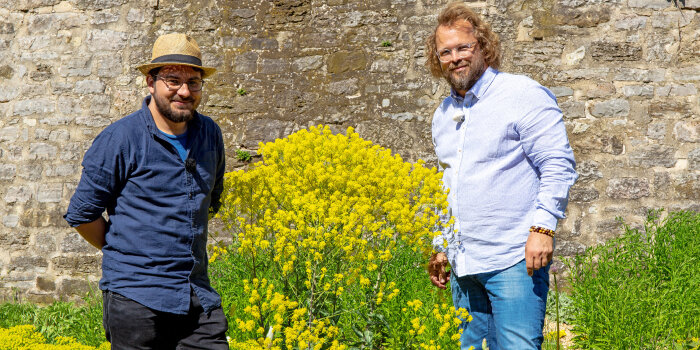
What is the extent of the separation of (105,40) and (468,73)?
14.3ft

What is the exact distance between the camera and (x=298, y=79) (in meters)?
5.55

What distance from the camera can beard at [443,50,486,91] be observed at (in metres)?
2.53

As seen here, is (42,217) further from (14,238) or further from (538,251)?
(538,251)

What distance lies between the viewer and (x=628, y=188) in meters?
4.93

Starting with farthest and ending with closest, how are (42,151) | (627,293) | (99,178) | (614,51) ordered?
(42,151)
(614,51)
(627,293)
(99,178)

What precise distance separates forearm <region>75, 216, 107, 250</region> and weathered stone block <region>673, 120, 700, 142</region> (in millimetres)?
4200

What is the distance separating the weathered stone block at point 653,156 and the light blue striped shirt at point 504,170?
284cm

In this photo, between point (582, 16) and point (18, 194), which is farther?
point (18, 194)

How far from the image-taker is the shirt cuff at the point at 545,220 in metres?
2.25

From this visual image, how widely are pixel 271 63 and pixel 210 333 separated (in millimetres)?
3524

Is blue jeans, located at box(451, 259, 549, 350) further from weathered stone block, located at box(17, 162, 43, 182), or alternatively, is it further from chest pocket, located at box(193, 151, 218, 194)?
weathered stone block, located at box(17, 162, 43, 182)

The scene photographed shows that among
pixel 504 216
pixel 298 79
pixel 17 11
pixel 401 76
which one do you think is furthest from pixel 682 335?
pixel 17 11

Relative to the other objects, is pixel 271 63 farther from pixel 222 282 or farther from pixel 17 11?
pixel 17 11

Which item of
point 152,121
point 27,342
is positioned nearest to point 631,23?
point 152,121
